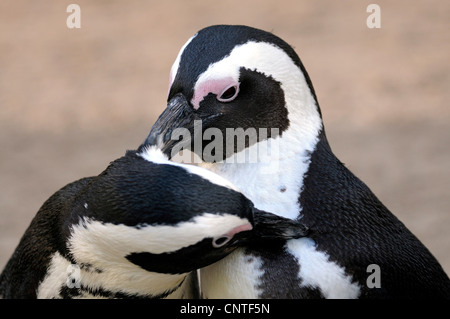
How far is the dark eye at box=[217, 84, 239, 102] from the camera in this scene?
1514 mm

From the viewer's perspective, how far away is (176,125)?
1511mm

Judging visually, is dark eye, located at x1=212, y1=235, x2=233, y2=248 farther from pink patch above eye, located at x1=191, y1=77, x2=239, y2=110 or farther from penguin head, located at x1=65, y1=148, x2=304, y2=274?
pink patch above eye, located at x1=191, y1=77, x2=239, y2=110

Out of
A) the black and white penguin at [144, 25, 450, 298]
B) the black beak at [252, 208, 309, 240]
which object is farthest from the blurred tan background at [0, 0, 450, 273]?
the black beak at [252, 208, 309, 240]

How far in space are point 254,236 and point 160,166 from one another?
0.69 feet

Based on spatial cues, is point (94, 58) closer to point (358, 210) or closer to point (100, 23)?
point (100, 23)

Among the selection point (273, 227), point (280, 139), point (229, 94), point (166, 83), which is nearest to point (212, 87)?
point (229, 94)

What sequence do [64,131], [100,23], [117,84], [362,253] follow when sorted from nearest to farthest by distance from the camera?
[362,253]
[64,131]
[117,84]
[100,23]

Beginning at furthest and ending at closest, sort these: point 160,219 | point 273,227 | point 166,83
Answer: point 166,83 < point 273,227 < point 160,219

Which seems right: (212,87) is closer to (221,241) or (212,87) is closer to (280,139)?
(280,139)

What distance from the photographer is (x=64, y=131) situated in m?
4.16

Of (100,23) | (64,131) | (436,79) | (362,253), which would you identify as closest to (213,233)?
(362,253)

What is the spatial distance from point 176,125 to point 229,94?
113 mm

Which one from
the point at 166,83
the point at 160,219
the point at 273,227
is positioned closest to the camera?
the point at 160,219

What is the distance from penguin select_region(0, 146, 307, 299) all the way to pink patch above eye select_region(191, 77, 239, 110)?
133mm
